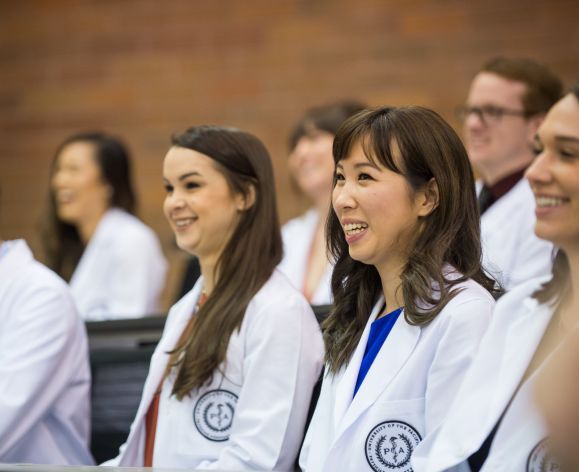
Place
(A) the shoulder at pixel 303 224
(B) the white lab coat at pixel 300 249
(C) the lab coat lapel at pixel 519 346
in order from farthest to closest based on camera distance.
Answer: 1. (A) the shoulder at pixel 303 224
2. (B) the white lab coat at pixel 300 249
3. (C) the lab coat lapel at pixel 519 346

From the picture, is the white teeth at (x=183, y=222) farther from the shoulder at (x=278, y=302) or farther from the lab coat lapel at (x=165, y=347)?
the shoulder at (x=278, y=302)

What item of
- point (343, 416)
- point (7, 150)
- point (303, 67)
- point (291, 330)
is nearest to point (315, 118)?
point (303, 67)

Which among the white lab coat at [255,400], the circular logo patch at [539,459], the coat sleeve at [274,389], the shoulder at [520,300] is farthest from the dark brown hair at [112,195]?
the circular logo patch at [539,459]

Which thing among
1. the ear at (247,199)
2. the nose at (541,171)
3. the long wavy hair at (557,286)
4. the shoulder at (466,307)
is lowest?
the shoulder at (466,307)

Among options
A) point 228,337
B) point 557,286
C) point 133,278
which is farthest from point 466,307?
point 133,278

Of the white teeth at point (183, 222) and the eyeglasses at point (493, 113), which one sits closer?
the white teeth at point (183, 222)

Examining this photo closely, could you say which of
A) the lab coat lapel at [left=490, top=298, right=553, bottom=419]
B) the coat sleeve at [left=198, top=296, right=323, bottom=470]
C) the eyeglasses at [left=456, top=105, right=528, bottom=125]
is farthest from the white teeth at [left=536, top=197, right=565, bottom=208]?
the eyeglasses at [left=456, top=105, right=528, bottom=125]

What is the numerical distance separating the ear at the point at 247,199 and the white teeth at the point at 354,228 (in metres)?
0.68

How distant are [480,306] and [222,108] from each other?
447 centimetres

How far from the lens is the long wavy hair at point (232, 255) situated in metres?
3.06

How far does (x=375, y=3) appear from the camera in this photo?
634cm

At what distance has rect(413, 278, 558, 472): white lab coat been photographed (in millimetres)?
2211

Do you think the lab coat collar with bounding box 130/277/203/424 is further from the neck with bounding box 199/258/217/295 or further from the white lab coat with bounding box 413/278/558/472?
the white lab coat with bounding box 413/278/558/472

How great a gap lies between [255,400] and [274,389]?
0.21ft
